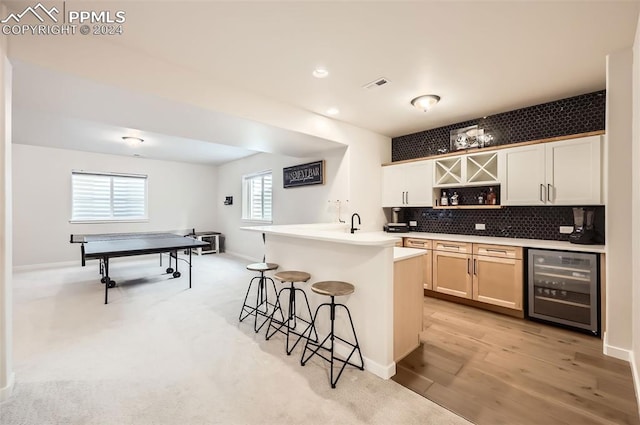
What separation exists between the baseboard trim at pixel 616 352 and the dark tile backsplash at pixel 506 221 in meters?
1.10

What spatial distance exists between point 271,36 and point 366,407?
2809 mm

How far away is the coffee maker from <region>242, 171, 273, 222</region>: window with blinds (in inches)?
204

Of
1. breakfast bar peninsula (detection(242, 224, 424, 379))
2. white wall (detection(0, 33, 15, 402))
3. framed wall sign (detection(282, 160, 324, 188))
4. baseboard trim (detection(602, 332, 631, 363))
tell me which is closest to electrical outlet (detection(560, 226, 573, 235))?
baseboard trim (detection(602, 332, 631, 363))

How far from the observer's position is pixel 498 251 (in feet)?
11.0

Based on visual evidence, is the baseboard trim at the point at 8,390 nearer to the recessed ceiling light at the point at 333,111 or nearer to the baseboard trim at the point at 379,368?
the baseboard trim at the point at 379,368

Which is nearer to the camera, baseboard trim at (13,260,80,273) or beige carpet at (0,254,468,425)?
beige carpet at (0,254,468,425)

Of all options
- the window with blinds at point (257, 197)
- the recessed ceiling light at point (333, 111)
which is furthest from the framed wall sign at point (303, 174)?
the recessed ceiling light at point (333, 111)

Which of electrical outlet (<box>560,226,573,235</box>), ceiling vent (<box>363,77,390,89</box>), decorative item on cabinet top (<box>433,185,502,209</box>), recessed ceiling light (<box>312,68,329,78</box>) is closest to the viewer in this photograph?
recessed ceiling light (<box>312,68,329,78</box>)

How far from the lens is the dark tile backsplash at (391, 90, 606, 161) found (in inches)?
125

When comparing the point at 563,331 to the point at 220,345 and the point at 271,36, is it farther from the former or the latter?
the point at 271,36

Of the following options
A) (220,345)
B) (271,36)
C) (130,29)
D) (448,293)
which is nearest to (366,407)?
(220,345)

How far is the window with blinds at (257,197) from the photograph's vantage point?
21.4 feet

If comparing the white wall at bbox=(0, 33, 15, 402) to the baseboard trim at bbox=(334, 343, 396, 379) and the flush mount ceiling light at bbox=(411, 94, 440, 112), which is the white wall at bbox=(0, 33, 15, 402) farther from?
the flush mount ceiling light at bbox=(411, 94, 440, 112)

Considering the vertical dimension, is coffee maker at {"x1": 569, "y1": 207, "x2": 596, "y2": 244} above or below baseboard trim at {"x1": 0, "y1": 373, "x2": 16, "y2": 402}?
above
